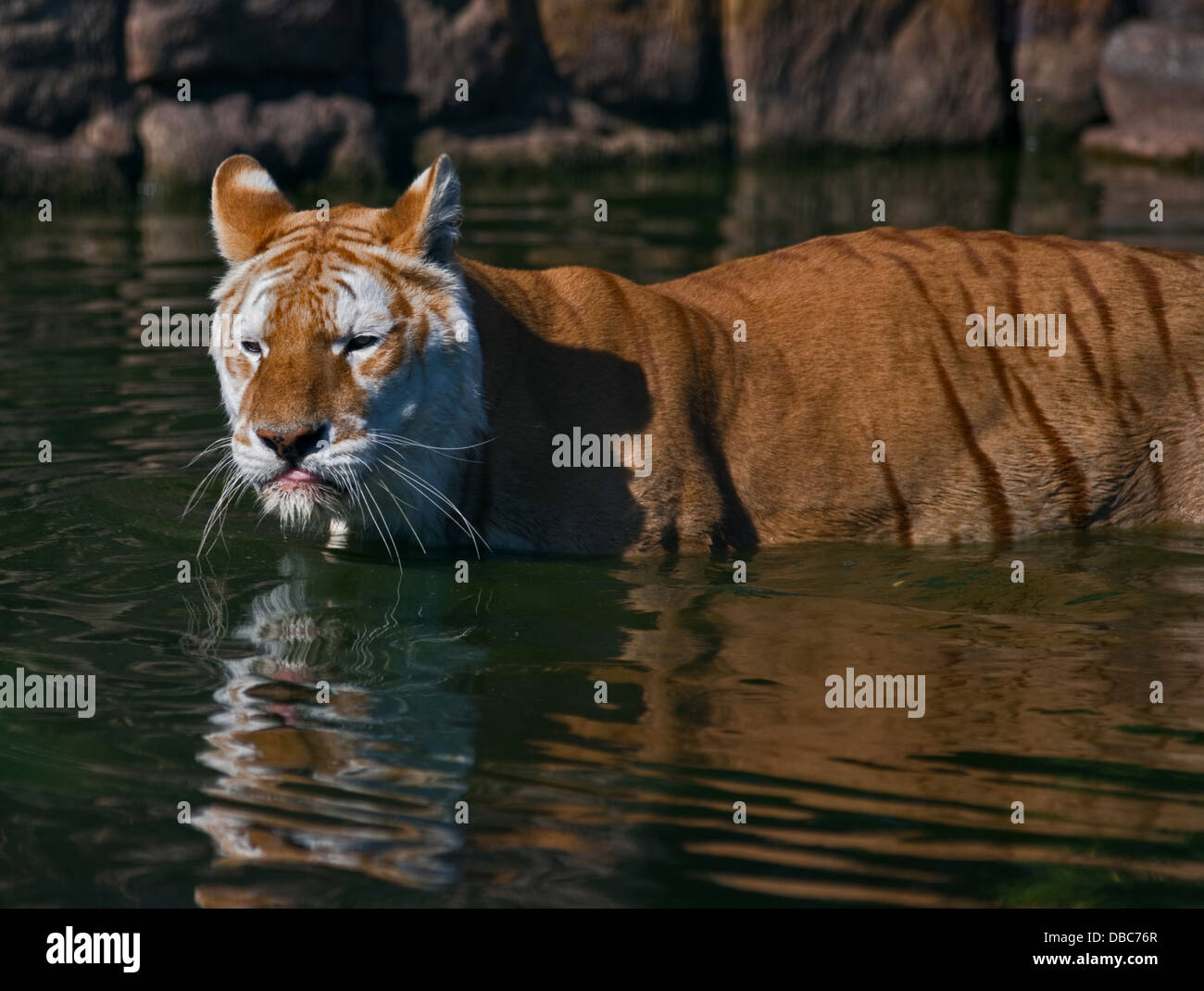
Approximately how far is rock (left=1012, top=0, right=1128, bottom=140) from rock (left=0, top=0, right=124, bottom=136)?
6738 millimetres

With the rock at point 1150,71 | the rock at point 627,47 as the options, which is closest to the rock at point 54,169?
the rock at point 627,47

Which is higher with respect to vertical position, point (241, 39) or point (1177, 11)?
point (1177, 11)

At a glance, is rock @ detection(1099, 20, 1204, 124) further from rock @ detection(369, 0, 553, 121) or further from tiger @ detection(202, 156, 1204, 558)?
tiger @ detection(202, 156, 1204, 558)

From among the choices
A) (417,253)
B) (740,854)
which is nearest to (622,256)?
(417,253)

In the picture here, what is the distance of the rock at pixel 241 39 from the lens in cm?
1116

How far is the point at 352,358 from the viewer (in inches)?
176

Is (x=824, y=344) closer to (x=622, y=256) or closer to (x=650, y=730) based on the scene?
(x=650, y=730)

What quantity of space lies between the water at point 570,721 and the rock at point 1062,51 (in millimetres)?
8960

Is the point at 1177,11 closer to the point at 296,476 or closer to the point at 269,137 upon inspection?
the point at 269,137

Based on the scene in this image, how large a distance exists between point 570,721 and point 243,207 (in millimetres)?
1933

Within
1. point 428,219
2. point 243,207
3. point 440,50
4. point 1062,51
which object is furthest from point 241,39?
point 428,219

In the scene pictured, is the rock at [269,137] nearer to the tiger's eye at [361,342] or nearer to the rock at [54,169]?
the rock at [54,169]
